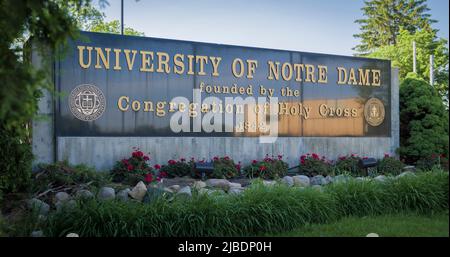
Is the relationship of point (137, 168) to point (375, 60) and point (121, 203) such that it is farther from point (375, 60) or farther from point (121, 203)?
point (375, 60)

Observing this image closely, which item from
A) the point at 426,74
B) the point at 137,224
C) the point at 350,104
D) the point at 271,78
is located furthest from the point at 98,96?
the point at 426,74

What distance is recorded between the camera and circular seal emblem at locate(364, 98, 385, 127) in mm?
14242

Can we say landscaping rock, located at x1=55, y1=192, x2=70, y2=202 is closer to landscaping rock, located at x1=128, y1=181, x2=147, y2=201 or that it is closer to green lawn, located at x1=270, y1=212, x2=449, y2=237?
landscaping rock, located at x1=128, y1=181, x2=147, y2=201

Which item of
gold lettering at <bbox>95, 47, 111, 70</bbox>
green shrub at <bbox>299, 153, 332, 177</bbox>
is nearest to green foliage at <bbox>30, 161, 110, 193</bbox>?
gold lettering at <bbox>95, 47, 111, 70</bbox>

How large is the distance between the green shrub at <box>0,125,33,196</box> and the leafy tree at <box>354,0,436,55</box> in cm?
3611

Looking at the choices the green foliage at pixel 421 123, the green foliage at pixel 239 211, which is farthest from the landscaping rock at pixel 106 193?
the green foliage at pixel 421 123

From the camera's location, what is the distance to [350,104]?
14.0 meters

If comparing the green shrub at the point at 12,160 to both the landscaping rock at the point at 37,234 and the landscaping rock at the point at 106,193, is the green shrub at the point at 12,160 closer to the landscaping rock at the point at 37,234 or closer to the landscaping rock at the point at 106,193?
the landscaping rock at the point at 106,193

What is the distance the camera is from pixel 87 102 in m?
10.6

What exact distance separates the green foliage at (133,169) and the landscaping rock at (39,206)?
2238 mm

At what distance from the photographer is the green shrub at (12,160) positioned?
771 cm
